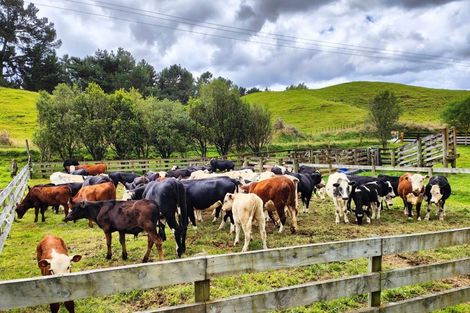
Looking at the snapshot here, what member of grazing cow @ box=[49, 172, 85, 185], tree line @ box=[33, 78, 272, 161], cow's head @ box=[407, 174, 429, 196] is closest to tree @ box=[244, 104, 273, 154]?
tree line @ box=[33, 78, 272, 161]

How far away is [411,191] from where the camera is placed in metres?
11.8

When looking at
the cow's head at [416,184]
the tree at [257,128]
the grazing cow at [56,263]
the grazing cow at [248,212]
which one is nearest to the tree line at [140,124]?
the tree at [257,128]

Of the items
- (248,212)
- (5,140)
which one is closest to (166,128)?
(5,140)

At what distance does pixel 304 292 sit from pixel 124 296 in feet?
11.0

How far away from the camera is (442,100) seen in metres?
88.1

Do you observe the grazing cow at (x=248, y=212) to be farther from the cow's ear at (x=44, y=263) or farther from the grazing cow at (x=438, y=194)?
the grazing cow at (x=438, y=194)

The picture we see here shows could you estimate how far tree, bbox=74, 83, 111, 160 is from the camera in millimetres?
32478

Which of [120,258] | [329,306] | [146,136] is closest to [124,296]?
Answer: [120,258]

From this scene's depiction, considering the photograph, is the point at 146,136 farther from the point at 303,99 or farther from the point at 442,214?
the point at 303,99

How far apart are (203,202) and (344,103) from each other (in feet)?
278

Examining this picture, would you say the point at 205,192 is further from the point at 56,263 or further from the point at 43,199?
the point at 43,199

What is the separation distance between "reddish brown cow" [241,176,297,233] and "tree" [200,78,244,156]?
28.6 metres

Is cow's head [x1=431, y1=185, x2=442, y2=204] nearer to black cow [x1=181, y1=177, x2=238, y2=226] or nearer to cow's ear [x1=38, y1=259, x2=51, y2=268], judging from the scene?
black cow [x1=181, y1=177, x2=238, y2=226]

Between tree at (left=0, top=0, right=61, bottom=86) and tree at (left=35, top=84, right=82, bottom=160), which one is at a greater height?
tree at (left=0, top=0, right=61, bottom=86)
